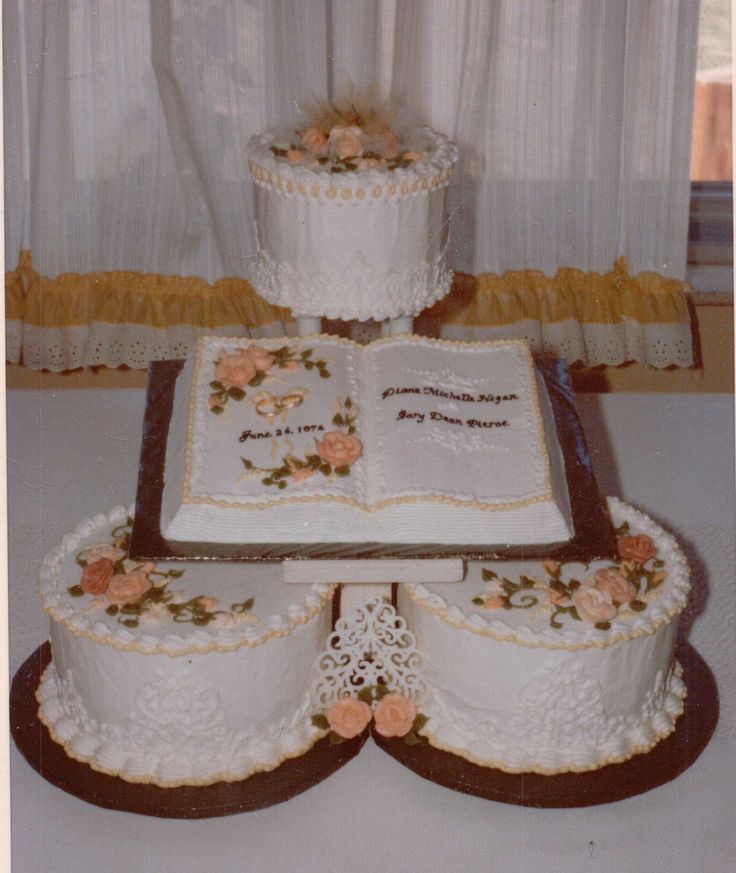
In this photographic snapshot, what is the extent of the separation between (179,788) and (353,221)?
3.90 feet

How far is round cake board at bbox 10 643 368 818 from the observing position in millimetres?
2236

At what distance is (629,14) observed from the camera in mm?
3363

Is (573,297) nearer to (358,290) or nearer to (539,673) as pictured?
(358,290)

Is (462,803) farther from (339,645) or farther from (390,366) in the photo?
(390,366)

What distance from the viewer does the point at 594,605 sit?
2246 mm

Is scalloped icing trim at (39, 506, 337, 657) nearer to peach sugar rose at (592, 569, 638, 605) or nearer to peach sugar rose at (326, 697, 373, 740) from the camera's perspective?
peach sugar rose at (326, 697, 373, 740)

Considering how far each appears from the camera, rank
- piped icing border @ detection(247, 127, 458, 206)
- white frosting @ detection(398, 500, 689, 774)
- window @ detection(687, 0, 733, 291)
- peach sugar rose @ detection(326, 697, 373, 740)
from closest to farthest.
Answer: white frosting @ detection(398, 500, 689, 774)
peach sugar rose @ detection(326, 697, 373, 740)
piped icing border @ detection(247, 127, 458, 206)
window @ detection(687, 0, 733, 291)

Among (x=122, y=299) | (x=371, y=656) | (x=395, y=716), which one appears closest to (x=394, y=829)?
(x=395, y=716)

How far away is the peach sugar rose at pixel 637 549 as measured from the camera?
2.39 m

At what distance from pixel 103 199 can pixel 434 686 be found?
1.92m

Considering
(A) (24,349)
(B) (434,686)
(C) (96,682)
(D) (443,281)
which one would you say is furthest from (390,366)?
(A) (24,349)

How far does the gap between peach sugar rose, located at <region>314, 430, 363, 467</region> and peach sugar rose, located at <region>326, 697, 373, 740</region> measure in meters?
0.50

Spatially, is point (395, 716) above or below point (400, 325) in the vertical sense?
below


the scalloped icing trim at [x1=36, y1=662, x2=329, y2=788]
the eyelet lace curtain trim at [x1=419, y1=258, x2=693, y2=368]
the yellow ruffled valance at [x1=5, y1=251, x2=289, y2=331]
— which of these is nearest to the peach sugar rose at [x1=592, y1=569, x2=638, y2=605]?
the scalloped icing trim at [x1=36, y1=662, x2=329, y2=788]
